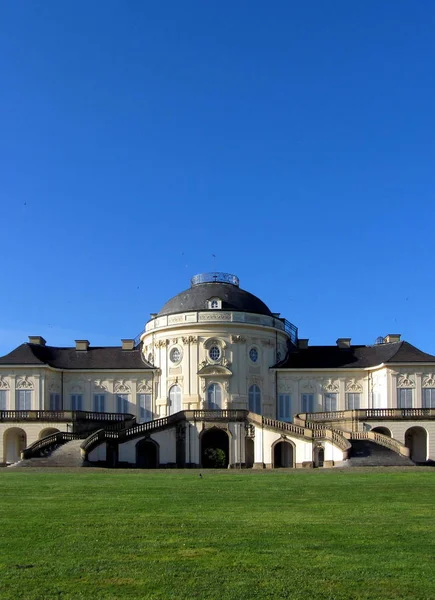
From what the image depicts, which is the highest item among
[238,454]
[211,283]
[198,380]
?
[211,283]

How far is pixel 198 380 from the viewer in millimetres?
56438

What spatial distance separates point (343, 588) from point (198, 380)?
1815 inches

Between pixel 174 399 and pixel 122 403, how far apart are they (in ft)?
14.5

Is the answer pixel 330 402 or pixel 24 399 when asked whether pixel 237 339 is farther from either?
pixel 24 399

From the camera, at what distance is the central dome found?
189 feet

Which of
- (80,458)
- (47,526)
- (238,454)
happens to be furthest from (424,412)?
(47,526)

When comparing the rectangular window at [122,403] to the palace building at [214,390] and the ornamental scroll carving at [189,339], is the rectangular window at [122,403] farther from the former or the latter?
the ornamental scroll carving at [189,339]

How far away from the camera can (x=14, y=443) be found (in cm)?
5403

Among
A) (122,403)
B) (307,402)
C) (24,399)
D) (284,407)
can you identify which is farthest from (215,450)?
(24,399)

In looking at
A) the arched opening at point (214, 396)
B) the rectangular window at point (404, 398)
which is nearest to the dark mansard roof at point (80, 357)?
the arched opening at point (214, 396)

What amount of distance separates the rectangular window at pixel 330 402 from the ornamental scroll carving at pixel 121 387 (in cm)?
1473

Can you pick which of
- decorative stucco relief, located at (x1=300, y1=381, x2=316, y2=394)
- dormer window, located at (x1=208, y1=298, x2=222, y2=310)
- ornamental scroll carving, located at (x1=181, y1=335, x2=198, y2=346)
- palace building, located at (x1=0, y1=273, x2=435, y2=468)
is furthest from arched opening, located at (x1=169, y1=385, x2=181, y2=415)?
decorative stucco relief, located at (x1=300, y1=381, x2=316, y2=394)

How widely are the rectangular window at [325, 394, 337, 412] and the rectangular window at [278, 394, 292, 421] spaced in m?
2.79

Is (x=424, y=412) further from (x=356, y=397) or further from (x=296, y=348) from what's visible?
(x=296, y=348)
